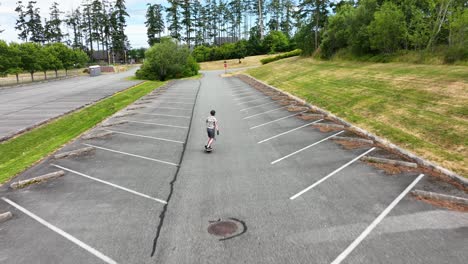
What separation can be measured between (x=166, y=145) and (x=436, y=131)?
39.2 feet

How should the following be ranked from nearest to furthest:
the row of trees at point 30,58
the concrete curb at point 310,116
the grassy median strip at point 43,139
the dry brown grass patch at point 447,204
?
the dry brown grass patch at point 447,204 < the grassy median strip at point 43,139 < the concrete curb at point 310,116 < the row of trees at point 30,58

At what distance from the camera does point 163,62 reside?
54.6 meters

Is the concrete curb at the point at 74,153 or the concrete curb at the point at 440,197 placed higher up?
the concrete curb at the point at 74,153

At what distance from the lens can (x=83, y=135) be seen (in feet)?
54.4

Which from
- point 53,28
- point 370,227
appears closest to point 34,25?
point 53,28

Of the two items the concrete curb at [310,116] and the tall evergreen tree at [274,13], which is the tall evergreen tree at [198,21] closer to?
the tall evergreen tree at [274,13]

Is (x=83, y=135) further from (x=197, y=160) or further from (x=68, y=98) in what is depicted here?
(x=68, y=98)

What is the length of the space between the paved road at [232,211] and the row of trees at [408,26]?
20.0 metres

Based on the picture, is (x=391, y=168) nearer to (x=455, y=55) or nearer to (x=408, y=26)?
(x=455, y=55)

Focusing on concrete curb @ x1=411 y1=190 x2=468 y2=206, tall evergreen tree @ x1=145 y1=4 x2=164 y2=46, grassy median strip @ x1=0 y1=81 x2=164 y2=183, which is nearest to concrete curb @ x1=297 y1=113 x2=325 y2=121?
concrete curb @ x1=411 y1=190 x2=468 y2=206

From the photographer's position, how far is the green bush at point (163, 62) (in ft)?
179

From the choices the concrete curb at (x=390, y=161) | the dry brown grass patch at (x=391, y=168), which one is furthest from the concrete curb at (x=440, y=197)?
the concrete curb at (x=390, y=161)

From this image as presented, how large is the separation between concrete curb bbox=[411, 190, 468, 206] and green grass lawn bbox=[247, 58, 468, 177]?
188 centimetres

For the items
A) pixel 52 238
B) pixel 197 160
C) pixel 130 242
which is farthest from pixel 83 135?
pixel 130 242
